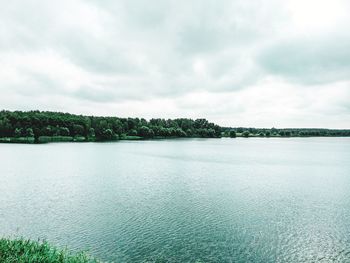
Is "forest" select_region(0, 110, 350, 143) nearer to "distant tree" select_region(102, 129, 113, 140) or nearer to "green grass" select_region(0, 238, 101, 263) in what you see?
"distant tree" select_region(102, 129, 113, 140)

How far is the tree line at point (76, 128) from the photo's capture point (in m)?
124

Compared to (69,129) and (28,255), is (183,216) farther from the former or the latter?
(69,129)

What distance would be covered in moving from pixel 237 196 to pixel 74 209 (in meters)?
15.0

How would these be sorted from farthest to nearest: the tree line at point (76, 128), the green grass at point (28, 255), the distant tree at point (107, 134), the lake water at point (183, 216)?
the distant tree at point (107, 134) < the tree line at point (76, 128) < the lake water at point (183, 216) < the green grass at point (28, 255)

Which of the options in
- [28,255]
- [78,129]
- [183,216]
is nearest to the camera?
[28,255]

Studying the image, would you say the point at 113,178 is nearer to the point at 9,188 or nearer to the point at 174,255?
the point at 9,188

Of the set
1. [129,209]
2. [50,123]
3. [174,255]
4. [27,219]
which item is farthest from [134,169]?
[50,123]

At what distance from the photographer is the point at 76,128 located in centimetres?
13912

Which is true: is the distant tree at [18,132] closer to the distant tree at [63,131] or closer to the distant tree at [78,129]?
the distant tree at [63,131]

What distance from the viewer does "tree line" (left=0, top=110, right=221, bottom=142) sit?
408 ft

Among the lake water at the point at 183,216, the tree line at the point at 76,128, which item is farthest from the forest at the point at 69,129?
the lake water at the point at 183,216

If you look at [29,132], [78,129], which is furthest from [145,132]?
[29,132]


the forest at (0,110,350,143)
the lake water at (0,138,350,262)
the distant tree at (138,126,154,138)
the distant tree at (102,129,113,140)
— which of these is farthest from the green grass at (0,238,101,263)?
the distant tree at (138,126,154,138)

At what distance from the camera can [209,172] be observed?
1751 inches
